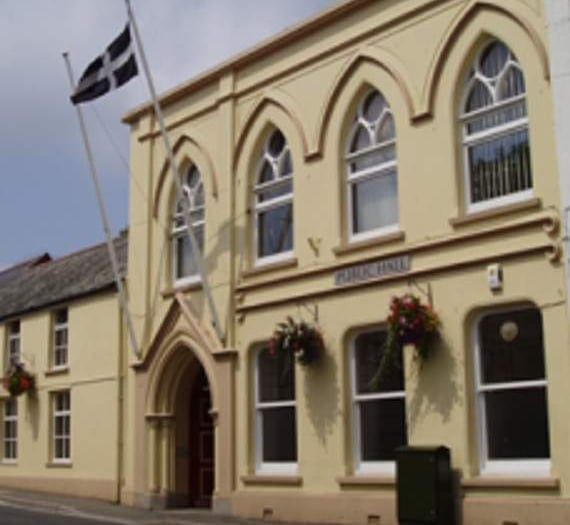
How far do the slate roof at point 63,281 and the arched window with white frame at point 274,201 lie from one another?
5.57m

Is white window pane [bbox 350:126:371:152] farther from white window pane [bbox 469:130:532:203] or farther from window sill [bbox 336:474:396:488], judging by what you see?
window sill [bbox 336:474:396:488]

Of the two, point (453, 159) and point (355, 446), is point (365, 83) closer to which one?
point (453, 159)

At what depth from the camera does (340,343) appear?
17516mm

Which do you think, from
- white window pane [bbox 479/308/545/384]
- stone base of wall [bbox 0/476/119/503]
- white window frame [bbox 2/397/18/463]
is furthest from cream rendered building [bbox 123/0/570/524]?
white window frame [bbox 2/397/18/463]

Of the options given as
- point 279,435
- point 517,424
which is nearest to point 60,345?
point 279,435

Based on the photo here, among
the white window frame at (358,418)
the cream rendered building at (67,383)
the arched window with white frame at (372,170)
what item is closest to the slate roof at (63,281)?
the cream rendered building at (67,383)

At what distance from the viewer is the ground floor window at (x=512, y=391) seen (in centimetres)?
1468

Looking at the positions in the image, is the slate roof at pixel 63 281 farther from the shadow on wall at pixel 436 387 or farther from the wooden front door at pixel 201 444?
the shadow on wall at pixel 436 387

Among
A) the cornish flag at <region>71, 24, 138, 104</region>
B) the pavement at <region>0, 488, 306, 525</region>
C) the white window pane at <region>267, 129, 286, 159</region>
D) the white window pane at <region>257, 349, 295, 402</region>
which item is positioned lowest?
the pavement at <region>0, 488, 306, 525</region>

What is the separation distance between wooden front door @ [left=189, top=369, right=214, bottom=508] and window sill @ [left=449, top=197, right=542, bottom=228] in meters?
7.98

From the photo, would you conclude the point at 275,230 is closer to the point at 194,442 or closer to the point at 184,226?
the point at 184,226

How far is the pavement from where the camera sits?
18.5 meters

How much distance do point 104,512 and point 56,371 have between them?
6564 millimetres

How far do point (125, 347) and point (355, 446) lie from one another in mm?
7966
